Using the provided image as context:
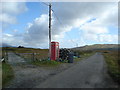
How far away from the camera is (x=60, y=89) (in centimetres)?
641

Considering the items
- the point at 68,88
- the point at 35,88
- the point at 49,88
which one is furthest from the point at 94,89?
the point at 35,88

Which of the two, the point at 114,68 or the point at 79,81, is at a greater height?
the point at 79,81

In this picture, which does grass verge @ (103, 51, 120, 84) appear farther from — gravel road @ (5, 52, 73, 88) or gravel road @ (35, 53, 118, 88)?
gravel road @ (5, 52, 73, 88)

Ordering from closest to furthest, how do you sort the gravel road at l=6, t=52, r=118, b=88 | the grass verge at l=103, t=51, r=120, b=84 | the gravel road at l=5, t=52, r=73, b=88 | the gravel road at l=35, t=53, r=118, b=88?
1. the gravel road at l=35, t=53, r=118, b=88
2. the gravel road at l=6, t=52, r=118, b=88
3. the gravel road at l=5, t=52, r=73, b=88
4. the grass verge at l=103, t=51, r=120, b=84

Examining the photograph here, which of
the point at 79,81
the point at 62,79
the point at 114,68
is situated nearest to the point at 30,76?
the point at 62,79

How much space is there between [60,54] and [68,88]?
17.4 m

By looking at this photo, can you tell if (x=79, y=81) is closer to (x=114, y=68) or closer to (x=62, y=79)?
(x=62, y=79)

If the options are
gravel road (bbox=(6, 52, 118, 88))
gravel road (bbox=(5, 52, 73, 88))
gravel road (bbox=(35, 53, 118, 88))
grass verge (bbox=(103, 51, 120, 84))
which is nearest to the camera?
gravel road (bbox=(35, 53, 118, 88))

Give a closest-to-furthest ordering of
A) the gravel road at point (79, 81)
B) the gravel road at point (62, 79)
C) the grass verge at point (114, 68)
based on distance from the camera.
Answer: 1. the gravel road at point (79, 81)
2. the gravel road at point (62, 79)
3. the grass verge at point (114, 68)

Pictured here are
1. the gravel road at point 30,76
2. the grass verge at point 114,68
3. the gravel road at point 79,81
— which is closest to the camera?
the gravel road at point 79,81

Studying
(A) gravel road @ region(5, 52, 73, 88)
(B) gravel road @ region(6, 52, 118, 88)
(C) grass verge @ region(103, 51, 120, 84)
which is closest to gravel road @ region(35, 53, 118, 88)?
(B) gravel road @ region(6, 52, 118, 88)

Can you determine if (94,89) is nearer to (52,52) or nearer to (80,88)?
(80,88)

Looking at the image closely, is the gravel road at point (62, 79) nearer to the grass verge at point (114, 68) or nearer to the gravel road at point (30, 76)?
the gravel road at point (30, 76)

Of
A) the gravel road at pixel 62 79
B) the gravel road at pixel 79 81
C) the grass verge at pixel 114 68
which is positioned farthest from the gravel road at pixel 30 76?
the grass verge at pixel 114 68
